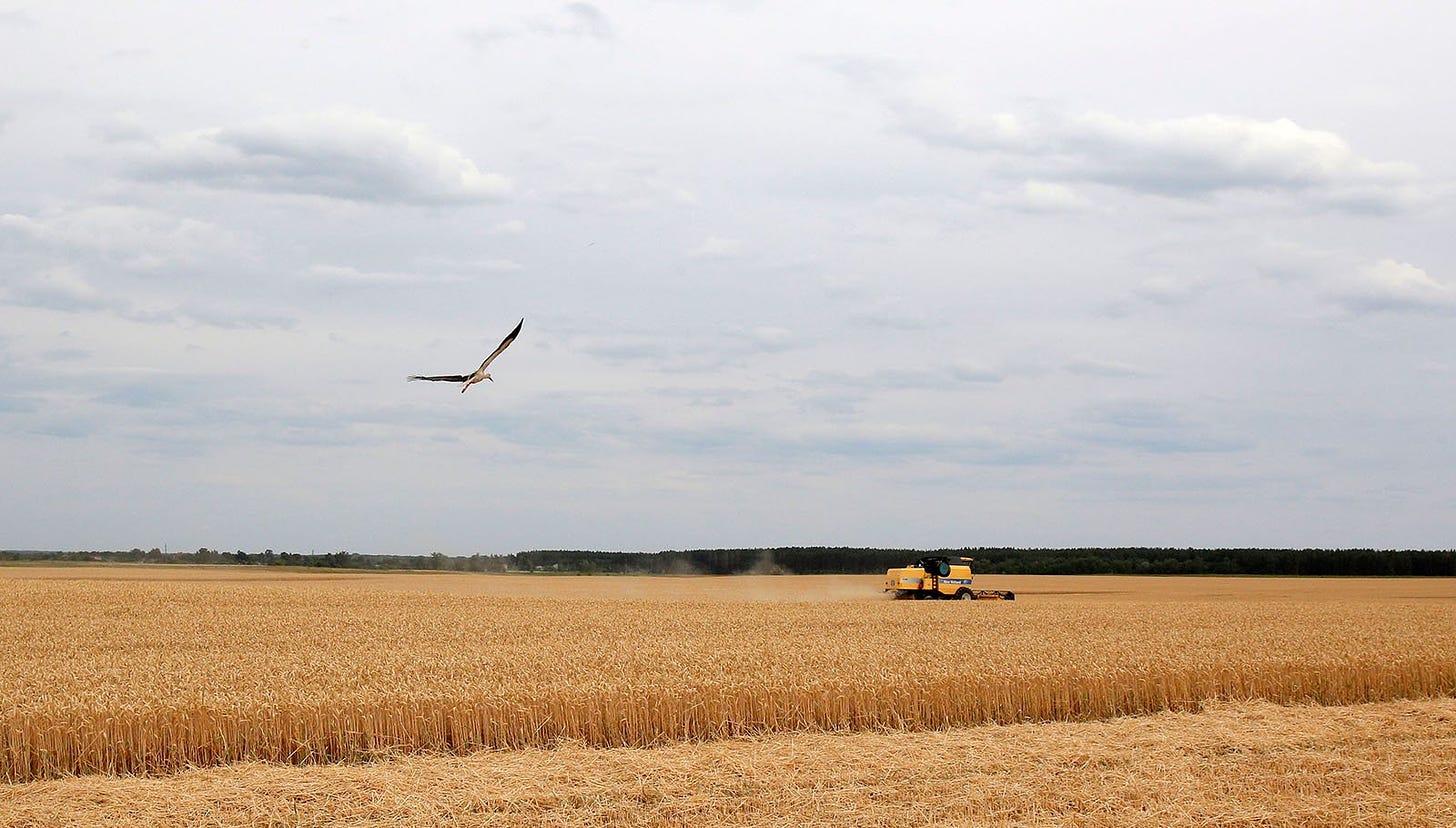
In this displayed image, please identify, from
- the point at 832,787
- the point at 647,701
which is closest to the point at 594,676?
the point at 647,701

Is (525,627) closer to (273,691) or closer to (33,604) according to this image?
(273,691)

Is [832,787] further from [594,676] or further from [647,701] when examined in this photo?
[594,676]

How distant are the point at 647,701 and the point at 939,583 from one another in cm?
2877

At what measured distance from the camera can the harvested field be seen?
1086cm

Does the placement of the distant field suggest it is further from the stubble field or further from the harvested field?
the harvested field

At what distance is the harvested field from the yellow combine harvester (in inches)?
1072

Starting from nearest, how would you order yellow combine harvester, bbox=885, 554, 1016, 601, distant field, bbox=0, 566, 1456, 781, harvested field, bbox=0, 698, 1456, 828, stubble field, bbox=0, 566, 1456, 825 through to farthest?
1. harvested field, bbox=0, 698, 1456, 828
2. stubble field, bbox=0, 566, 1456, 825
3. distant field, bbox=0, 566, 1456, 781
4. yellow combine harvester, bbox=885, 554, 1016, 601

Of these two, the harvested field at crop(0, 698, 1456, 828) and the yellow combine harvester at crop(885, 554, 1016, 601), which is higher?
the yellow combine harvester at crop(885, 554, 1016, 601)

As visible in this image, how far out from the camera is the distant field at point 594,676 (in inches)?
519

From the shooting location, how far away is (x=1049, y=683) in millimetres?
16469

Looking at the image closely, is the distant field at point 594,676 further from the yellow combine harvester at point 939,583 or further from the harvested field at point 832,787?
the yellow combine harvester at point 939,583

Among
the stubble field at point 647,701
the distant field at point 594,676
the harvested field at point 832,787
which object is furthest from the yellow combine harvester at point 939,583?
the harvested field at point 832,787

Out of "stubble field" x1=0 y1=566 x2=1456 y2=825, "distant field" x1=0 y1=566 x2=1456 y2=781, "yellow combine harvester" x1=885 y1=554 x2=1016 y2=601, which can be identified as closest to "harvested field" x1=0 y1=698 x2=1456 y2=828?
"stubble field" x1=0 y1=566 x2=1456 y2=825

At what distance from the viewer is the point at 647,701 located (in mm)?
14422
